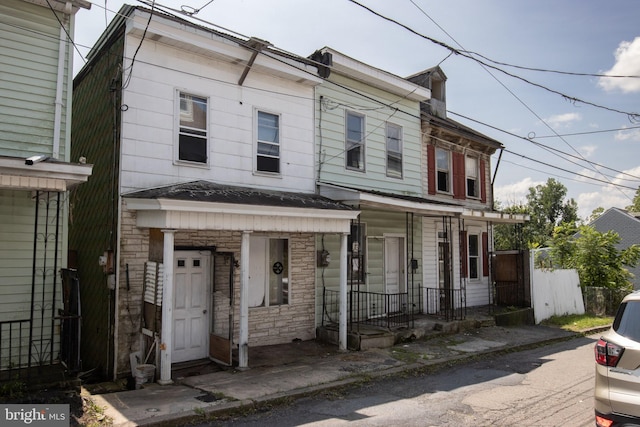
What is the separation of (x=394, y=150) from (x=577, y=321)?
317 inches

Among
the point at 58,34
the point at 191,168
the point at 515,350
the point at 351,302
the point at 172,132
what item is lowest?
the point at 515,350

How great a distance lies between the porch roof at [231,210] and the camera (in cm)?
761

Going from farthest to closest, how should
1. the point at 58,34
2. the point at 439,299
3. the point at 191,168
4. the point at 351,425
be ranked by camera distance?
the point at 439,299 < the point at 191,168 < the point at 58,34 < the point at 351,425

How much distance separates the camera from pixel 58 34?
26.1 feet

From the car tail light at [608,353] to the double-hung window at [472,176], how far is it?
12.1 metres

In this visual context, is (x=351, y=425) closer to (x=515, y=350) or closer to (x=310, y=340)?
(x=310, y=340)

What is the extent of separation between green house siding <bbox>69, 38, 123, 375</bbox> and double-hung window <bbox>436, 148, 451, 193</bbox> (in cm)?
1030

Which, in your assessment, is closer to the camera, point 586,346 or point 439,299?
point 586,346

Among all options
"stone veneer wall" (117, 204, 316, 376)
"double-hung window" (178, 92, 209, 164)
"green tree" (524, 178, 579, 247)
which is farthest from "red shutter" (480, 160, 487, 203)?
"green tree" (524, 178, 579, 247)

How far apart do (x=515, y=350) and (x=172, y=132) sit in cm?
916

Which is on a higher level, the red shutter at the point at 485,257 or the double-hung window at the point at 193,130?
the double-hung window at the point at 193,130

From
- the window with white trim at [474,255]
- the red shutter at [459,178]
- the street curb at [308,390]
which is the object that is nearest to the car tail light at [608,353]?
the street curb at [308,390]

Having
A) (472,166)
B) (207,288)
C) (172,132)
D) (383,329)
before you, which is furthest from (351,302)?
(472,166)

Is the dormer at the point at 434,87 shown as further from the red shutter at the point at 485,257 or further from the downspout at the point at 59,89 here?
the downspout at the point at 59,89
